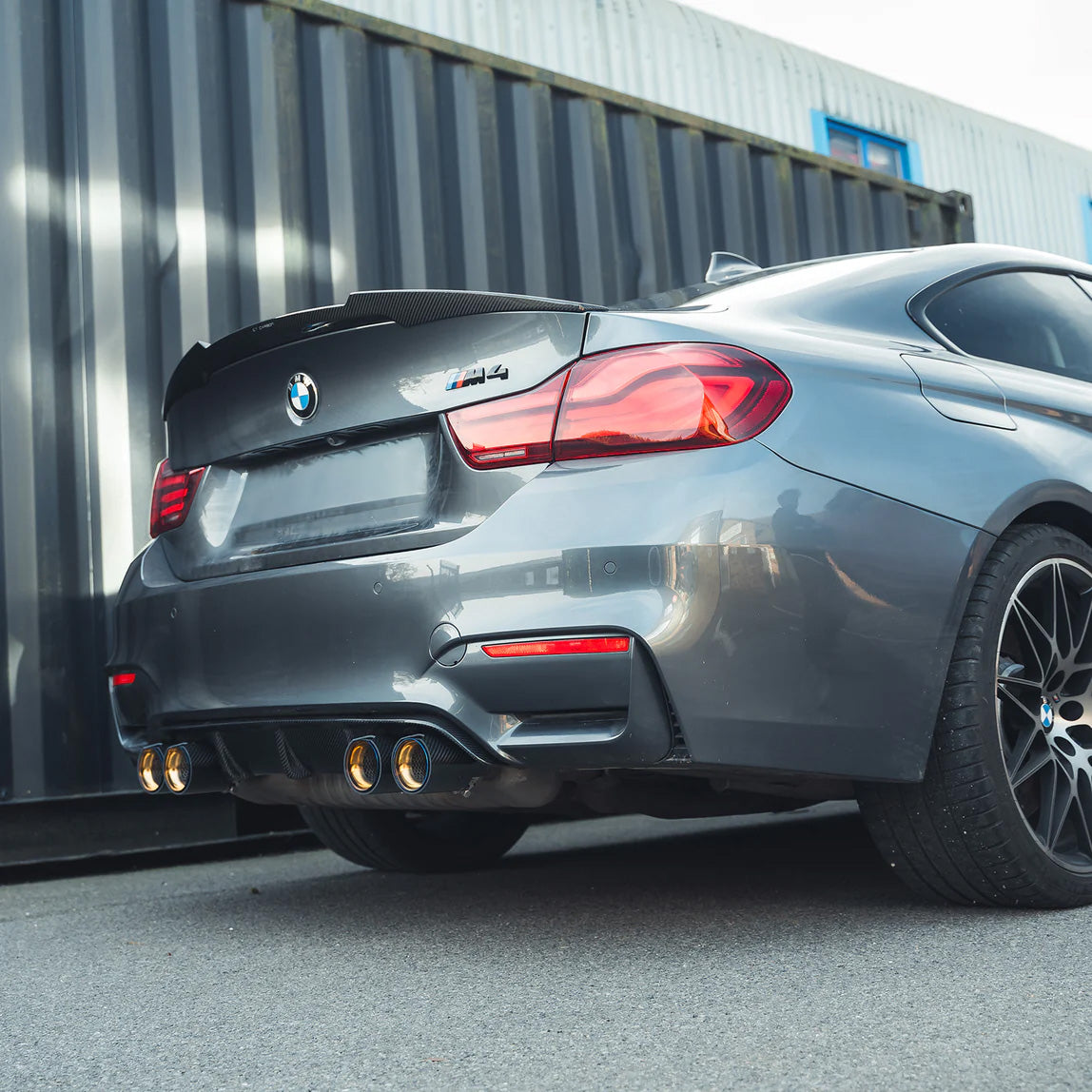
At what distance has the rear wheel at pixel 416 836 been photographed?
11.7 feet

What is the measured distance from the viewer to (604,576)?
2246 mm

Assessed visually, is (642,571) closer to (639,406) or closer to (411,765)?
(639,406)

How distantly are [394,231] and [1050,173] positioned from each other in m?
11.4

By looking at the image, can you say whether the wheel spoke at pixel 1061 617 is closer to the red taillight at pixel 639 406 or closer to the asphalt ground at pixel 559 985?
the asphalt ground at pixel 559 985

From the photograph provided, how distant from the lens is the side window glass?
121 inches

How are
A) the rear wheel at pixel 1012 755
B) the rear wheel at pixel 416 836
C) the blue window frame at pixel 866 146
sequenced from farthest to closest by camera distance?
the blue window frame at pixel 866 146
the rear wheel at pixel 416 836
the rear wheel at pixel 1012 755

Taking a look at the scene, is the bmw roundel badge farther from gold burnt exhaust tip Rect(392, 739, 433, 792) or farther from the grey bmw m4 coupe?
gold burnt exhaust tip Rect(392, 739, 433, 792)

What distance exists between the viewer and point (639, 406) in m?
2.32

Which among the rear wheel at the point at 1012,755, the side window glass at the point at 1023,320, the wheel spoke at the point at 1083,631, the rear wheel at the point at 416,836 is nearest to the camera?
the rear wheel at the point at 1012,755

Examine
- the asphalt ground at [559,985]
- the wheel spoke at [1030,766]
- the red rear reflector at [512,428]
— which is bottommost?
the asphalt ground at [559,985]

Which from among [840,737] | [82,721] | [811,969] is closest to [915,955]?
[811,969]

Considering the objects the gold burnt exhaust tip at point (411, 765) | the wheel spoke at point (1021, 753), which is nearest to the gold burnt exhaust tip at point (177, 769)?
the gold burnt exhaust tip at point (411, 765)

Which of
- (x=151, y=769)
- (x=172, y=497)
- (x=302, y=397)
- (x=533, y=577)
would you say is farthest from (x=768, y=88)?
(x=533, y=577)

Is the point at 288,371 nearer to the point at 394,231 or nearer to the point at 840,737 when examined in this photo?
the point at 840,737
